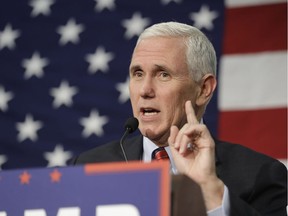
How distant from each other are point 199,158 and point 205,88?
2.02 feet

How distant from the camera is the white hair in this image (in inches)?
78.4

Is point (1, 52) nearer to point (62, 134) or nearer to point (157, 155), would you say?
point (62, 134)

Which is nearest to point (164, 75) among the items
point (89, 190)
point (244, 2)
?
point (89, 190)

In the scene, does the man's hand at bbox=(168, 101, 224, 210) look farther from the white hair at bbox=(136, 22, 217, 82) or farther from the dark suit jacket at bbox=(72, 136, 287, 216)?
the white hair at bbox=(136, 22, 217, 82)

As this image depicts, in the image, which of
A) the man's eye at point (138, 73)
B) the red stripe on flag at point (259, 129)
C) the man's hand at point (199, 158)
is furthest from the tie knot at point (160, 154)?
the red stripe on flag at point (259, 129)

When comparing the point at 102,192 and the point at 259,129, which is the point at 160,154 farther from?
the point at 259,129

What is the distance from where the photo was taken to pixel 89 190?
112 centimetres

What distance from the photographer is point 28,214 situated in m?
1.17

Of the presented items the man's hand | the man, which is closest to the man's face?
the man

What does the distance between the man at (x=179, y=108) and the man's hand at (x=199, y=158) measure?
222 mm

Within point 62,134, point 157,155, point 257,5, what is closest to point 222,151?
point 157,155

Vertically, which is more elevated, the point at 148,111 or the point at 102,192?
the point at 148,111

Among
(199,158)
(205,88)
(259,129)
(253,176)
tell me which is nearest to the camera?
(199,158)

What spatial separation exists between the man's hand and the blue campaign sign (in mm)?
357
